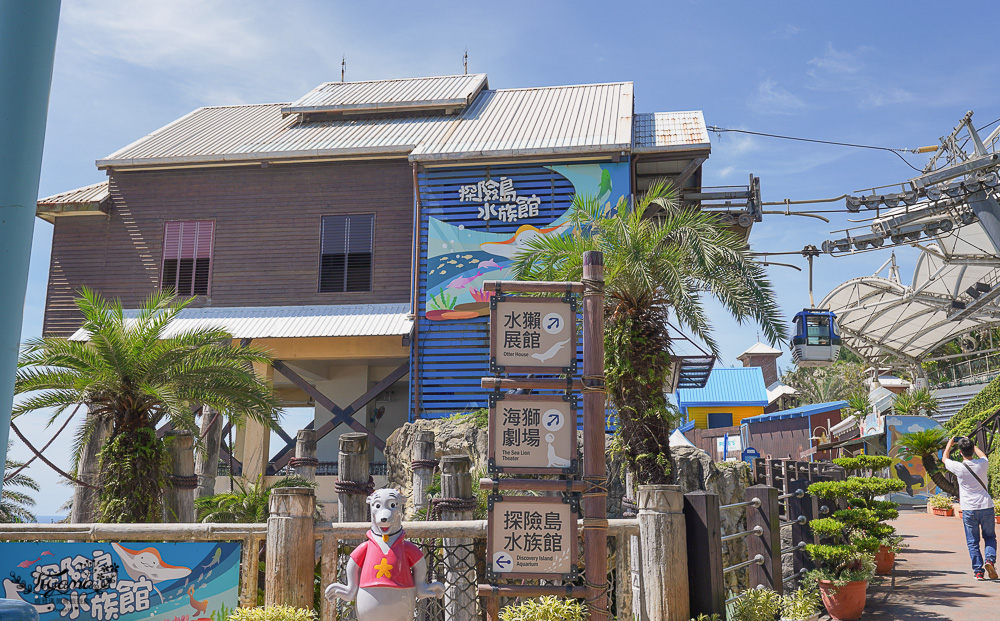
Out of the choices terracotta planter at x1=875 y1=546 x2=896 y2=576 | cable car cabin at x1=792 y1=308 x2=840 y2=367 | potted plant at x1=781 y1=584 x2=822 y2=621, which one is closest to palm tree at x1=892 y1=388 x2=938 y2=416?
cable car cabin at x1=792 y1=308 x2=840 y2=367

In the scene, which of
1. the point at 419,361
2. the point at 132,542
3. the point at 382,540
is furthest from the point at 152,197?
the point at 382,540

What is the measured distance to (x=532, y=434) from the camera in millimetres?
6484

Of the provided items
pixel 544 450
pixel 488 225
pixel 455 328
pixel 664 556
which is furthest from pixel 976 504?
pixel 488 225

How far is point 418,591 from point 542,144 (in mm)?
14111

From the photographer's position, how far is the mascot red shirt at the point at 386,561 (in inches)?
230

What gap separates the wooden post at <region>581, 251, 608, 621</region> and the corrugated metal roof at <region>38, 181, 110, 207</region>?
59.8 ft

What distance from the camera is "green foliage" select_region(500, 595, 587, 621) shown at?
19.8ft

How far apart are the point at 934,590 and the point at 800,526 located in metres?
1.64

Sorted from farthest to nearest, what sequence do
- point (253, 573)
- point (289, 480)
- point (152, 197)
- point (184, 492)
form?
point (152, 197) → point (289, 480) → point (184, 492) → point (253, 573)

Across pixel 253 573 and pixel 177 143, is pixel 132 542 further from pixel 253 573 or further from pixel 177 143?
pixel 177 143

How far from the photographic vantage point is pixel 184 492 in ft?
33.8

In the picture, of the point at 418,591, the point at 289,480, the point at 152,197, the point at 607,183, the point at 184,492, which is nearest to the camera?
the point at 418,591

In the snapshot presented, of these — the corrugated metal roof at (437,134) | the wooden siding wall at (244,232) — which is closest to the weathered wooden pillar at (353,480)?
the wooden siding wall at (244,232)

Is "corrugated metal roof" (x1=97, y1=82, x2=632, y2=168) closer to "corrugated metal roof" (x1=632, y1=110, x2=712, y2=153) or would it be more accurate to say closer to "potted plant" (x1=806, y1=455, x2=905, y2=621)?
"corrugated metal roof" (x1=632, y1=110, x2=712, y2=153)
